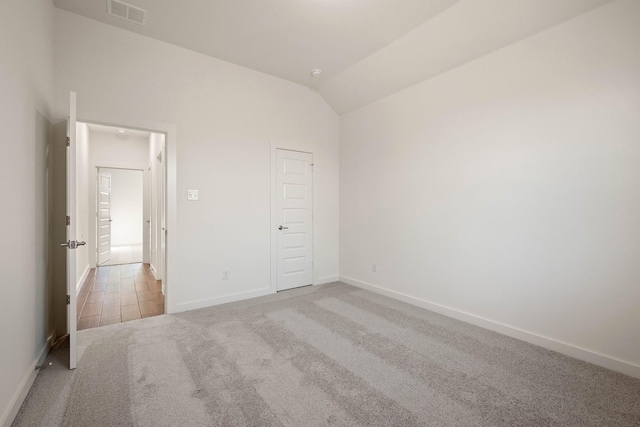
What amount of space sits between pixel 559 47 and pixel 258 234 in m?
3.71

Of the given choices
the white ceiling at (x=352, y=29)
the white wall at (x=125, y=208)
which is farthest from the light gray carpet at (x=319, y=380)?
the white wall at (x=125, y=208)

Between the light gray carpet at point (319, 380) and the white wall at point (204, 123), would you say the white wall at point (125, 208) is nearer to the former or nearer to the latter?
the white wall at point (204, 123)

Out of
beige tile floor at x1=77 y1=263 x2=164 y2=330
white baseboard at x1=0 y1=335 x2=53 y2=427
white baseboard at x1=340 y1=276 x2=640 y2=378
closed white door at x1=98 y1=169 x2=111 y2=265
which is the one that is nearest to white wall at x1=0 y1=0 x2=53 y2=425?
white baseboard at x1=0 y1=335 x2=53 y2=427

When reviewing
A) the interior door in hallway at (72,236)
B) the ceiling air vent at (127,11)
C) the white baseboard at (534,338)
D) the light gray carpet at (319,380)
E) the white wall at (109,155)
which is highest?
the ceiling air vent at (127,11)

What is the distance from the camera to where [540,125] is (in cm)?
261

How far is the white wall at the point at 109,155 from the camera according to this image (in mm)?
5941

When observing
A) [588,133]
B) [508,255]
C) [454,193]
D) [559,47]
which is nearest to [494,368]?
[508,255]

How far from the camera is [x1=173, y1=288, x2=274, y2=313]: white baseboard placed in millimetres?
3447

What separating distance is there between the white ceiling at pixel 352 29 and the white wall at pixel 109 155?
3866 mm

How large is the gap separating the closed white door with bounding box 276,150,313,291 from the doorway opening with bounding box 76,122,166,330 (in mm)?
1547

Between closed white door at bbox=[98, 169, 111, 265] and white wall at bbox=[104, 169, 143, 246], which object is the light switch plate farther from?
white wall at bbox=[104, 169, 143, 246]

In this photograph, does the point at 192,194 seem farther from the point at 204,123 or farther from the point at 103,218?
the point at 103,218

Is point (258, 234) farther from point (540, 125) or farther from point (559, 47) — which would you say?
point (559, 47)

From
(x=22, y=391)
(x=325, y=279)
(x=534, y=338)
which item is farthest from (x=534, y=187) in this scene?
(x=22, y=391)
